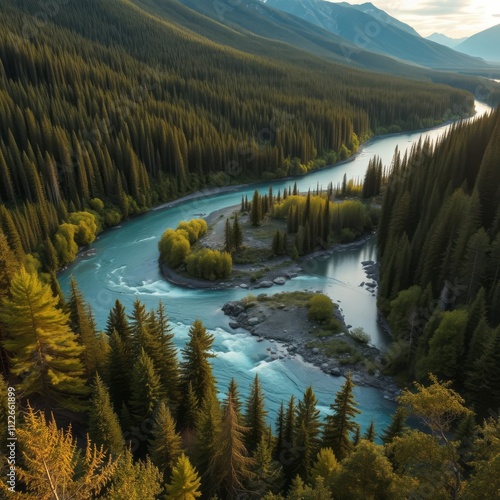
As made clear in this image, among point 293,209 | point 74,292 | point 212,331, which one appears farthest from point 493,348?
point 293,209

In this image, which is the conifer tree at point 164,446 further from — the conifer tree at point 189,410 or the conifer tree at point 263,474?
the conifer tree at point 189,410

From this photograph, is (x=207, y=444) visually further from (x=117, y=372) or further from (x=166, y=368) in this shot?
(x=117, y=372)

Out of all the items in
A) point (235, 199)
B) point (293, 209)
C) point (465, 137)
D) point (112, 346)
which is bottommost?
point (235, 199)

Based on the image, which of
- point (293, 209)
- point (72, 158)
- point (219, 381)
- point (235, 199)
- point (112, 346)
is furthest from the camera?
point (235, 199)

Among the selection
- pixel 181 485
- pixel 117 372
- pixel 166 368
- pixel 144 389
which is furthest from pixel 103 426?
pixel 181 485

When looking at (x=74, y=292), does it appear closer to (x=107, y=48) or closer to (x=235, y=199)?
(x=235, y=199)

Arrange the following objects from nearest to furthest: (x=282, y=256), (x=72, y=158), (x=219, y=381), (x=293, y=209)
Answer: (x=219, y=381)
(x=282, y=256)
(x=293, y=209)
(x=72, y=158)
